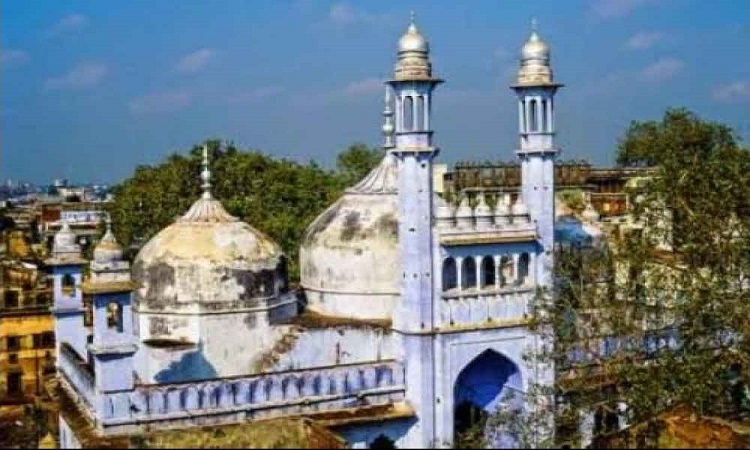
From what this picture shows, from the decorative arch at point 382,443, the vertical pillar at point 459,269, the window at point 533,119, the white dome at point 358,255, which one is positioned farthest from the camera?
the white dome at point 358,255

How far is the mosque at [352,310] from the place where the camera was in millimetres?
17219

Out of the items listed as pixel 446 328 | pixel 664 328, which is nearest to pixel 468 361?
pixel 446 328

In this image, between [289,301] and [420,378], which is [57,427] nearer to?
[289,301]

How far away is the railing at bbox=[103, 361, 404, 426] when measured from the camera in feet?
53.8

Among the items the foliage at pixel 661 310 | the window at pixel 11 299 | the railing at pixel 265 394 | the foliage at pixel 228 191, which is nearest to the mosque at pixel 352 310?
the railing at pixel 265 394

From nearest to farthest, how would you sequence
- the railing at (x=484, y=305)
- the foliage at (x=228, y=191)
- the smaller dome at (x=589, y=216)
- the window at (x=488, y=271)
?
the railing at (x=484, y=305) < the window at (x=488, y=271) < the smaller dome at (x=589, y=216) < the foliage at (x=228, y=191)

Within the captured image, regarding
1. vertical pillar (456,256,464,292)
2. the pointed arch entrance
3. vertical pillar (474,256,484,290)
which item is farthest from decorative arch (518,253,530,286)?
the pointed arch entrance

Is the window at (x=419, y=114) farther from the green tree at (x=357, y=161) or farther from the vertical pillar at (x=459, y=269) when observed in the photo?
the green tree at (x=357, y=161)

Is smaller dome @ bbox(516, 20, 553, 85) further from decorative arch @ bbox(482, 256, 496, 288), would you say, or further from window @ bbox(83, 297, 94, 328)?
window @ bbox(83, 297, 94, 328)

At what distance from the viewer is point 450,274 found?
18.8 meters

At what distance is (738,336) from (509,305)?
4027 millimetres

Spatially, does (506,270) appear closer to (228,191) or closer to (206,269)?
(206,269)

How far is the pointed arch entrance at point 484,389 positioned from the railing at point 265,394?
1609mm

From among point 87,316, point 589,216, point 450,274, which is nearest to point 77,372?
point 450,274
